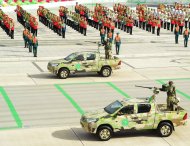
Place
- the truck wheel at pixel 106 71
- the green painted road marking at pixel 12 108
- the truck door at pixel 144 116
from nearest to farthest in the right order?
1. the truck door at pixel 144 116
2. the green painted road marking at pixel 12 108
3. the truck wheel at pixel 106 71

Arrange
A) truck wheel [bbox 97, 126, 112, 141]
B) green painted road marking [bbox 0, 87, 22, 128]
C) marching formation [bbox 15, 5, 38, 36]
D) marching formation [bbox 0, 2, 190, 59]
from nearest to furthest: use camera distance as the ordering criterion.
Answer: truck wheel [bbox 97, 126, 112, 141] < green painted road marking [bbox 0, 87, 22, 128] < marching formation [bbox 15, 5, 38, 36] < marching formation [bbox 0, 2, 190, 59]

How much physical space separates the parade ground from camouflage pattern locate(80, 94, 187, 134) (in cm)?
50

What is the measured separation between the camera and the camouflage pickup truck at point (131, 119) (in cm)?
2231

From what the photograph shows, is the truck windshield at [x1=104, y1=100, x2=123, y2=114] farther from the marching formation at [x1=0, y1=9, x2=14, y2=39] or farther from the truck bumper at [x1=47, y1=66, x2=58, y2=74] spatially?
the marching formation at [x1=0, y1=9, x2=14, y2=39]

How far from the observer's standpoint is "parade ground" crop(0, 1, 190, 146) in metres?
22.8

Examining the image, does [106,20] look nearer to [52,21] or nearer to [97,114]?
[52,21]

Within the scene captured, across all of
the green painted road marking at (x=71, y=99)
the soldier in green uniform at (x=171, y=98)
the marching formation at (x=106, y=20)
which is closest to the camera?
the soldier in green uniform at (x=171, y=98)

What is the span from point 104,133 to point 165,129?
241 centimetres

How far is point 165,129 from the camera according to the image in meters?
22.9

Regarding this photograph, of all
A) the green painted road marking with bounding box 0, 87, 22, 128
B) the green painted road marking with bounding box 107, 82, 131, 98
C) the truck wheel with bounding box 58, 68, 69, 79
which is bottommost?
the green painted road marking with bounding box 0, 87, 22, 128

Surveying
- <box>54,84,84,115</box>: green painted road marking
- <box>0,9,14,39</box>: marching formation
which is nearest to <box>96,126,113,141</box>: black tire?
<box>54,84,84,115</box>: green painted road marking

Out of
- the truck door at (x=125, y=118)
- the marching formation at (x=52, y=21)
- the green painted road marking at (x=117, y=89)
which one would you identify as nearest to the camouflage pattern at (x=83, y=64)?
the green painted road marking at (x=117, y=89)

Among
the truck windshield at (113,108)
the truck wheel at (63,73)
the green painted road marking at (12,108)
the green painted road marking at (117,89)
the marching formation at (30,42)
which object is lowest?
the green painted road marking at (12,108)

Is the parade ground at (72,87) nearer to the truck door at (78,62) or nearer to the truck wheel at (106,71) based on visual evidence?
the truck wheel at (106,71)
